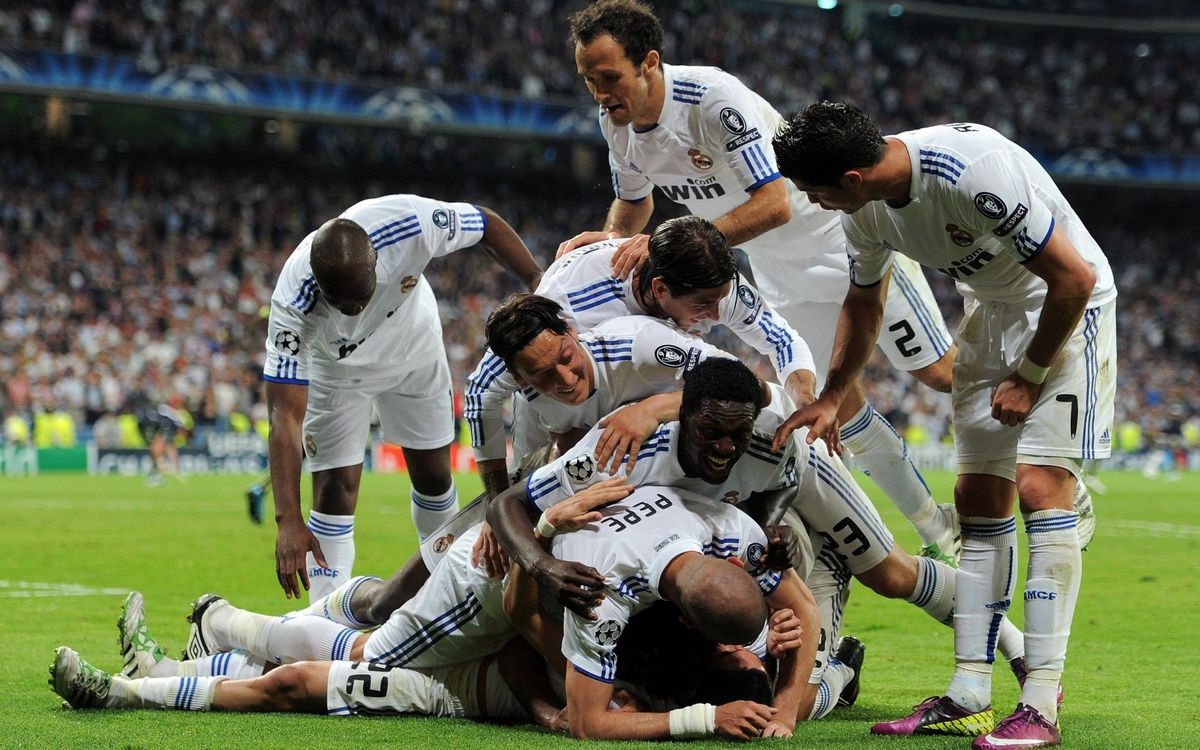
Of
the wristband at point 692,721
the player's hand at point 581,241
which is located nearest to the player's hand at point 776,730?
the wristband at point 692,721

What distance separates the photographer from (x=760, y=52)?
3906cm

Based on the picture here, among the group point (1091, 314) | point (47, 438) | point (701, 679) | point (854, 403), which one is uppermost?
point (1091, 314)

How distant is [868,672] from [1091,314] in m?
2.48

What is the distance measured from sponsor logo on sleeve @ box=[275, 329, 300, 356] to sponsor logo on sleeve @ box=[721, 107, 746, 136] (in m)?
2.37

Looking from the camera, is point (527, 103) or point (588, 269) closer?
point (588, 269)

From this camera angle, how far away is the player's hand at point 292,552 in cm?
606

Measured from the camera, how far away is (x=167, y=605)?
28.9 feet

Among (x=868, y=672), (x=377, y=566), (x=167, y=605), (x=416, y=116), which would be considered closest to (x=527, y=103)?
(x=416, y=116)

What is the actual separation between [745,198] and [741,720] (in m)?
3.13

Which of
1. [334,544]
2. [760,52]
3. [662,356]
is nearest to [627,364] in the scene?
[662,356]

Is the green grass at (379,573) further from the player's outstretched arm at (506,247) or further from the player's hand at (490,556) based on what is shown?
the player's outstretched arm at (506,247)

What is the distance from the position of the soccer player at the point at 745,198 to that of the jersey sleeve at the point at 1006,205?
1800 mm

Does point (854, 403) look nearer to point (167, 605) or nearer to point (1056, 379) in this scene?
point (1056, 379)

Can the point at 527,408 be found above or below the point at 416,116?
below
